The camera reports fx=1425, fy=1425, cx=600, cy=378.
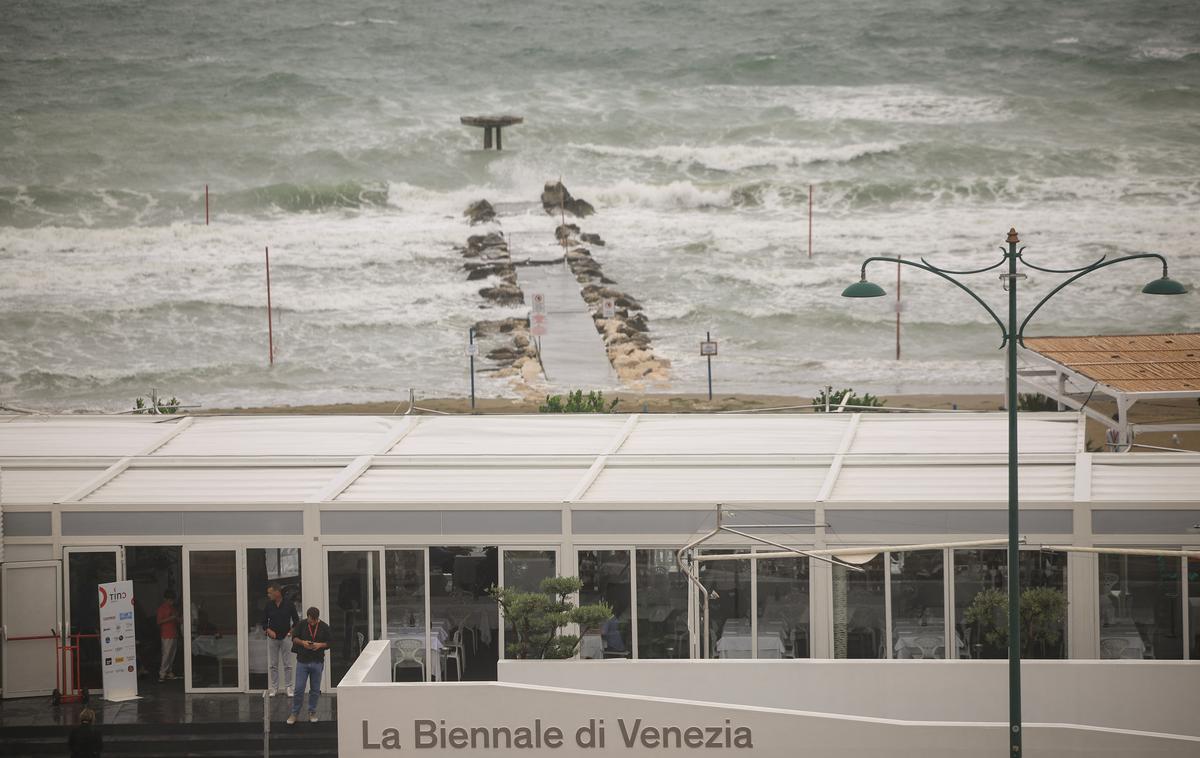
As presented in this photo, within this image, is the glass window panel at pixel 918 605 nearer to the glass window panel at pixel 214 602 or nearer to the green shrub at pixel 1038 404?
the glass window panel at pixel 214 602

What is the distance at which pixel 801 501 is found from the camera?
15398mm

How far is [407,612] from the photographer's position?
52.3ft

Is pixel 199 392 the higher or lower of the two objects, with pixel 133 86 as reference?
lower

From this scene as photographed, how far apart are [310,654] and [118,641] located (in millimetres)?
2567

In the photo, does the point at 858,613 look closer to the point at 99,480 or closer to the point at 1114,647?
the point at 1114,647

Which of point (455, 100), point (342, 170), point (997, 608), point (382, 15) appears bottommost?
point (997, 608)

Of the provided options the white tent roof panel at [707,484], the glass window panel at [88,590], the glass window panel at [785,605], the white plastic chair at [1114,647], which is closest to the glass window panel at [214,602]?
the glass window panel at [88,590]

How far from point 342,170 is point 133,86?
18.8 meters

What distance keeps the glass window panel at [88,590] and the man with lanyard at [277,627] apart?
2008 mm

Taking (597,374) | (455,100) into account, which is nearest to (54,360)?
(597,374)

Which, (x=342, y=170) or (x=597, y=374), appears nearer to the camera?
(x=597, y=374)

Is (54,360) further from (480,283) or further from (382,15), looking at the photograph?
(382,15)

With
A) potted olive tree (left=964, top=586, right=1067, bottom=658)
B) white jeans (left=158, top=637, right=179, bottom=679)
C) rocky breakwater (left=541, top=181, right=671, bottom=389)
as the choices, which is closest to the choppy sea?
rocky breakwater (left=541, top=181, right=671, bottom=389)

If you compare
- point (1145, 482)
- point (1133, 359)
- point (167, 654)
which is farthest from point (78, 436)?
point (1133, 359)
